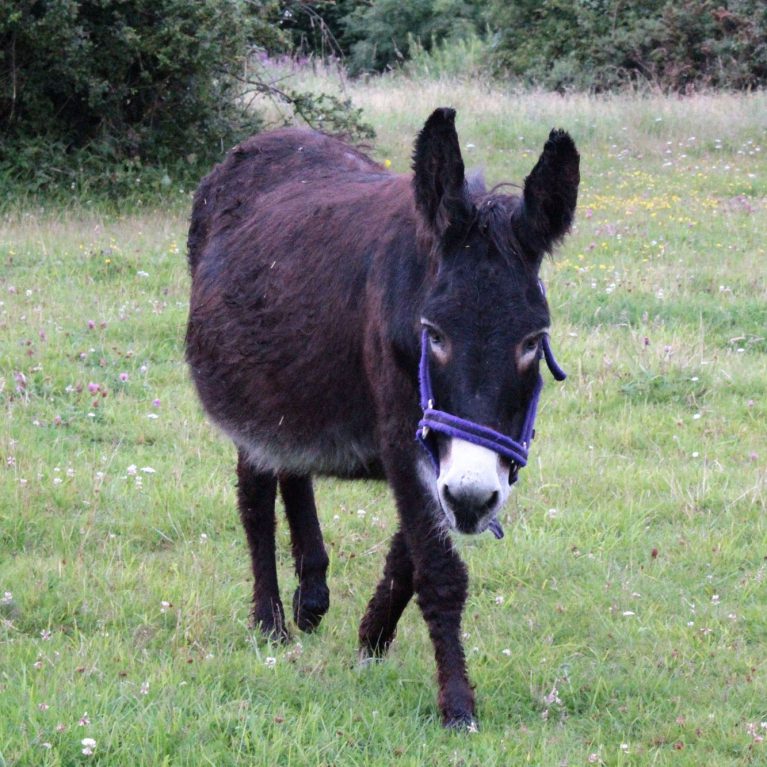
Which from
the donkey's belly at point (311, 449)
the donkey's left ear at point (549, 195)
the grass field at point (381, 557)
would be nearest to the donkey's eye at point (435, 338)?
the donkey's left ear at point (549, 195)

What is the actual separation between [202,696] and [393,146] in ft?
37.8

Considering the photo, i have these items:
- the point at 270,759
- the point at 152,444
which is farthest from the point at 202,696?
the point at 152,444

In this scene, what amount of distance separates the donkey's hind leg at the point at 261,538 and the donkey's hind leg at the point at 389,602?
429mm

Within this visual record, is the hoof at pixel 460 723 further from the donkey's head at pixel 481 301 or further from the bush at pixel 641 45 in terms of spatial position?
the bush at pixel 641 45

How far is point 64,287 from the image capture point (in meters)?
8.71

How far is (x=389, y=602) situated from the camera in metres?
4.12

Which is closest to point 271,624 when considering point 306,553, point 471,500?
point 306,553

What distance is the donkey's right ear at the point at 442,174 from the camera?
3250mm

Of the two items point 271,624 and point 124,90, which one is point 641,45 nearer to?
point 124,90

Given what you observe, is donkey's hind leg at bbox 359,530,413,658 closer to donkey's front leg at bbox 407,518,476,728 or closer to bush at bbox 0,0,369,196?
donkey's front leg at bbox 407,518,476,728

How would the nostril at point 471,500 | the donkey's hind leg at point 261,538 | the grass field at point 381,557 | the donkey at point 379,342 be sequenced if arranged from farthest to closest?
1. the donkey's hind leg at point 261,538
2. the grass field at point 381,557
3. the donkey at point 379,342
4. the nostril at point 471,500

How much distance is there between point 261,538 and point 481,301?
1962mm

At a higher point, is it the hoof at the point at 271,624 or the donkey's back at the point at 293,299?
the donkey's back at the point at 293,299

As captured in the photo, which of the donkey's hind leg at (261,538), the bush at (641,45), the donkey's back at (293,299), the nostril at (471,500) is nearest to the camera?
the nostril at (471,500)
